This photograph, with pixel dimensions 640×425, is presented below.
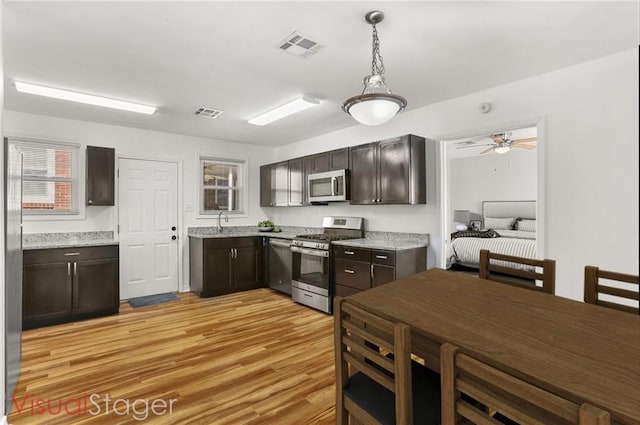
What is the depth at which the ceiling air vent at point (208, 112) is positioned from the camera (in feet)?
12.8

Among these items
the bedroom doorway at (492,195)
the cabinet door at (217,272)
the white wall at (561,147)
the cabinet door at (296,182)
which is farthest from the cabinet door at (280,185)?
the bedroom doorway at (492,195)

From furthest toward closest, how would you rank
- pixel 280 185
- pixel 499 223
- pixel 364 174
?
pixel 499 223 < pixel 280 185 < pixel 364 174

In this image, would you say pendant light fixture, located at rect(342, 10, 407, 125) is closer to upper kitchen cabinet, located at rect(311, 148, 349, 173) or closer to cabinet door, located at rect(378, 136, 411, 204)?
cabinet door, located at rect(378, 136, 411, 204)

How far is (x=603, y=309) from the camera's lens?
1.52 metres

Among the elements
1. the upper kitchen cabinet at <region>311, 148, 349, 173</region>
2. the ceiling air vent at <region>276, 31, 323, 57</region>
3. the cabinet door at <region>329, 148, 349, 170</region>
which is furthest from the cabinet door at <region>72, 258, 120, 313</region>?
the ceiling air vent at <region>276, 31, 323, 57</region>

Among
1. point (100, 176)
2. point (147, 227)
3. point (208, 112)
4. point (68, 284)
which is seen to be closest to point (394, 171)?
point (208, 112)

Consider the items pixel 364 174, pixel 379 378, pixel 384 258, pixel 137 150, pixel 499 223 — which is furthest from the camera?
pixel 499 223

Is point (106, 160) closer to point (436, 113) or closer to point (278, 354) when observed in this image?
point (278, 354)

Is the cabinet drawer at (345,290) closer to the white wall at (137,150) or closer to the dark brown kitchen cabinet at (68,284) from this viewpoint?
the white wall at (137,150)

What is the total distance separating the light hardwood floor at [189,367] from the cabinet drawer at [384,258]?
2.94ft

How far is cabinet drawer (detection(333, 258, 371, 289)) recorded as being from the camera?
12.0 ft

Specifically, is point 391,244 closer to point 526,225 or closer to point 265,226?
point 265,226

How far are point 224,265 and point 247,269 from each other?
1.28 feet

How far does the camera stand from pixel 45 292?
11.8 feet
